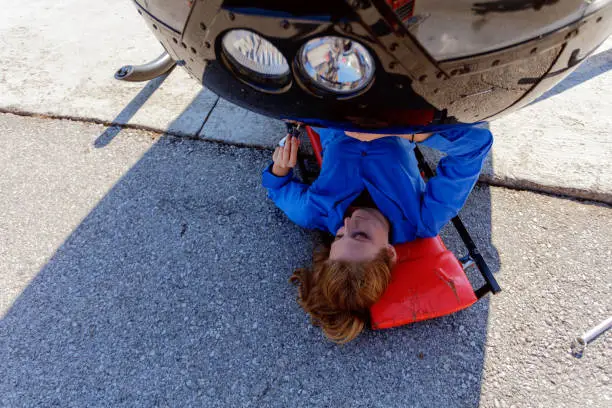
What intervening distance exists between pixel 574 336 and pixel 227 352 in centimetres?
140

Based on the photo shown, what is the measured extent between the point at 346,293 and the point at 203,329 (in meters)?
0.64

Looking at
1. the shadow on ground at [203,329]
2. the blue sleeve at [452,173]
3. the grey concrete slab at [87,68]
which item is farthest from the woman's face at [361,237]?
the grey concrete slab at [87,68]

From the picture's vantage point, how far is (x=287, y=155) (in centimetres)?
209

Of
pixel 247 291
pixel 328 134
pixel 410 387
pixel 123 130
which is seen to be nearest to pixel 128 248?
pixel 247 291

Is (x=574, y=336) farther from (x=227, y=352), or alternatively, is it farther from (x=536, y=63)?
(x=227, y=352)

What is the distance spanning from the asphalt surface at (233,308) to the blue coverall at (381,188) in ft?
0.63

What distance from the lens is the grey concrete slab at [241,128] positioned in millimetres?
2650

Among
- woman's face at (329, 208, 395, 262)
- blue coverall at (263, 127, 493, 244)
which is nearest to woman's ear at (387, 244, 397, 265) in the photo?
woman's face at (329, 208, 395, 262)

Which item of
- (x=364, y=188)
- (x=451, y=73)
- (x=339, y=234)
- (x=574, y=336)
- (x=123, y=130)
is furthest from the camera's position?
(x=123, y=130)

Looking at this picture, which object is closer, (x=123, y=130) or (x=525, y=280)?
(x=525, y=280)

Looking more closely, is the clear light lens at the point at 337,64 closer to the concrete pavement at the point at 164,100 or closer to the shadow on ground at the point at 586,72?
the concrete pavement at the point at 164,100

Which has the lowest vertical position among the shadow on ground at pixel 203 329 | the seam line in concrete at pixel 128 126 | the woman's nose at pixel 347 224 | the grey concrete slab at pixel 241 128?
the shadow on ground at pixel 203 329

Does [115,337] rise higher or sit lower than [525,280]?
lower

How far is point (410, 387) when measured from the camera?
5.76 ft
